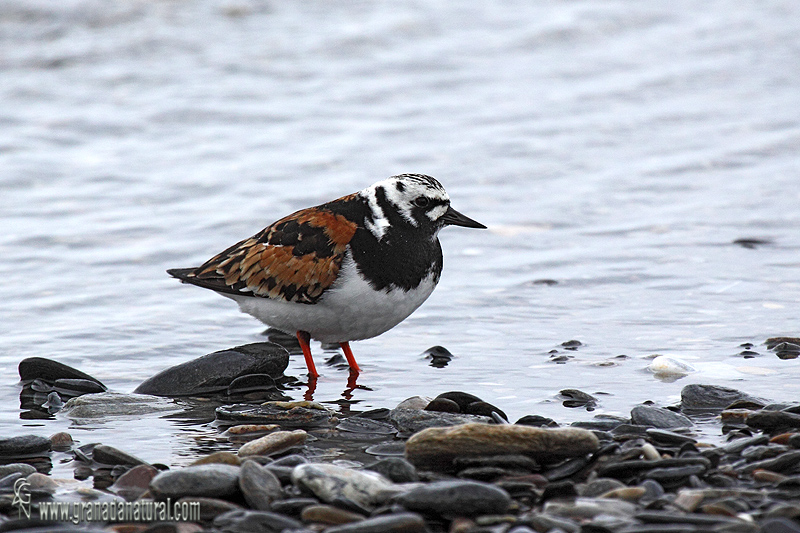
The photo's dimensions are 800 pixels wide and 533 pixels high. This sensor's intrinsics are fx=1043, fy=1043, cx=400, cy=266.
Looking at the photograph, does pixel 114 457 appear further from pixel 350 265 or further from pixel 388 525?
pixel 350 265

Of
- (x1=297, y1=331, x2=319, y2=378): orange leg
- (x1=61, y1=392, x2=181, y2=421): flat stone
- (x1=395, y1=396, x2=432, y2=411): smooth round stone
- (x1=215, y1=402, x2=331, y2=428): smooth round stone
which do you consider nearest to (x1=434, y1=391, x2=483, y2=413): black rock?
(x1=395, y1=396, x2=432, y2=411): smooth round stone

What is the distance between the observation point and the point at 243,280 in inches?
255

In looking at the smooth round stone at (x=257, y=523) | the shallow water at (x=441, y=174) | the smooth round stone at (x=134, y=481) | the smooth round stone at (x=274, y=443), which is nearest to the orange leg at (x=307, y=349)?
the shallow water at (x=441, y=174)

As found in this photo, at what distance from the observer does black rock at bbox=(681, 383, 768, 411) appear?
18.1ft

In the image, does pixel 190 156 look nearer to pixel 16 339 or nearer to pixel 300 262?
pixel 16 339

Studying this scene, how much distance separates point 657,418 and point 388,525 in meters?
1.95

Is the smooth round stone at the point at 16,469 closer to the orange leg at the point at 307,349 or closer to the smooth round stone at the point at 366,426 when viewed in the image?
the smooth round stone at the point at 366,426

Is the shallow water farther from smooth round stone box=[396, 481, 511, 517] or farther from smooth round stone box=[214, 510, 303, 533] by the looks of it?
smooth round stone box=[396, 481, 511, 517]

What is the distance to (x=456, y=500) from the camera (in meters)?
3.94

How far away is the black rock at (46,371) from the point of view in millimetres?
6191

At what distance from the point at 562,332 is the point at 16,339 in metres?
3.75

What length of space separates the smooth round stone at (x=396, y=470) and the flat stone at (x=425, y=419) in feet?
2.49

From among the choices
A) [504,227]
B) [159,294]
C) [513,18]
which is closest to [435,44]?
[513,18]

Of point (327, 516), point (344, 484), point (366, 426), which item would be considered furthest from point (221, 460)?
point (366, 426)
